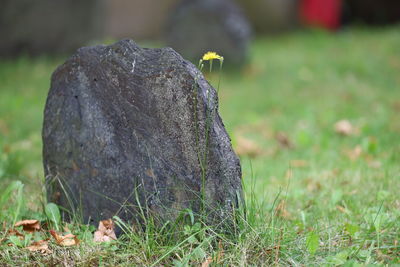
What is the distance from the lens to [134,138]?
2688 mm

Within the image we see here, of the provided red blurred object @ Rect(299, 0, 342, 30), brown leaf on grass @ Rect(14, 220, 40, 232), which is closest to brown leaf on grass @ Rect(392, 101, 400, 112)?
red blurred object @ Rect(299, 0, 342, 30)

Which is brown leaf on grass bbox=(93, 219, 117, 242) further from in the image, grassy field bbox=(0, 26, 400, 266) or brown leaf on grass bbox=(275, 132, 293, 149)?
brown leaf on grass bbox=(275, 132, 293, 149)

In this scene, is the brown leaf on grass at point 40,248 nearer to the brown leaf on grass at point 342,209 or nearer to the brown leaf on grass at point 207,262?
the brown leaf on grass at point 207,262

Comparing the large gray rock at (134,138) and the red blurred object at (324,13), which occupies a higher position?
the red blurred object at (324,13)

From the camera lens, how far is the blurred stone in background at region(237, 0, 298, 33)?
10.2m

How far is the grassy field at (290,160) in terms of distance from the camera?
2.44 metres

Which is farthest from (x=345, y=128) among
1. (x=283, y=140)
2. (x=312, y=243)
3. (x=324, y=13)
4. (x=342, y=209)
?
(x=324, y=13)

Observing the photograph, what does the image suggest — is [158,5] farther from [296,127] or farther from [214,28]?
[296,127]

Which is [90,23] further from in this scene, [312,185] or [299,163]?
[312,185]

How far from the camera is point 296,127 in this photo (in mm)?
5660

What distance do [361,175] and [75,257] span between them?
6.81 ft

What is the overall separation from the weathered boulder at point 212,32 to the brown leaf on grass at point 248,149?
9.86ft

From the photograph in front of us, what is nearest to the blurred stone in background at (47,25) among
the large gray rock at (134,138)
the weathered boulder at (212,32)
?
the weathered boulder at (212,32)

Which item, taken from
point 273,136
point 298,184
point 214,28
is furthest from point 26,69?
point 298,184
